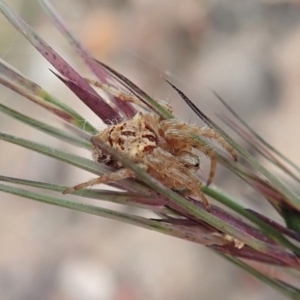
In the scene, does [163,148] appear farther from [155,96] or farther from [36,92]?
[155,96]

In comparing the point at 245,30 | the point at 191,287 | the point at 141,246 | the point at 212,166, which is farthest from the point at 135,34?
the point at 212,166

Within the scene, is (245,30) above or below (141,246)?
above

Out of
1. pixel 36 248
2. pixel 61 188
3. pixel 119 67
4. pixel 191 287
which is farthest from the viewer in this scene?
pixel 119 67

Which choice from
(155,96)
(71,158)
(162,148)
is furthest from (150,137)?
(155,96)

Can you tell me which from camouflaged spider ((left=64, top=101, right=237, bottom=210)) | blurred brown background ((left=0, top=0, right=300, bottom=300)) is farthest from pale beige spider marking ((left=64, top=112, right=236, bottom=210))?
blurred brown background ((left=0, top=0, right=300, bottom=300))

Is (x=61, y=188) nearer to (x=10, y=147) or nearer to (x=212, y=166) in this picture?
(x=212, y=166)

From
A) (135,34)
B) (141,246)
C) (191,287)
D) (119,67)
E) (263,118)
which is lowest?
(191,287)

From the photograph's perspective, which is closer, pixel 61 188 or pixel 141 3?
pixel 61 188

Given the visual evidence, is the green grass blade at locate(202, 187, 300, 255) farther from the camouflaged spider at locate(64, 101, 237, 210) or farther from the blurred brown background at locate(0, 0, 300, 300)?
the blurred brown background at locate(0, 0, 300, 300)
